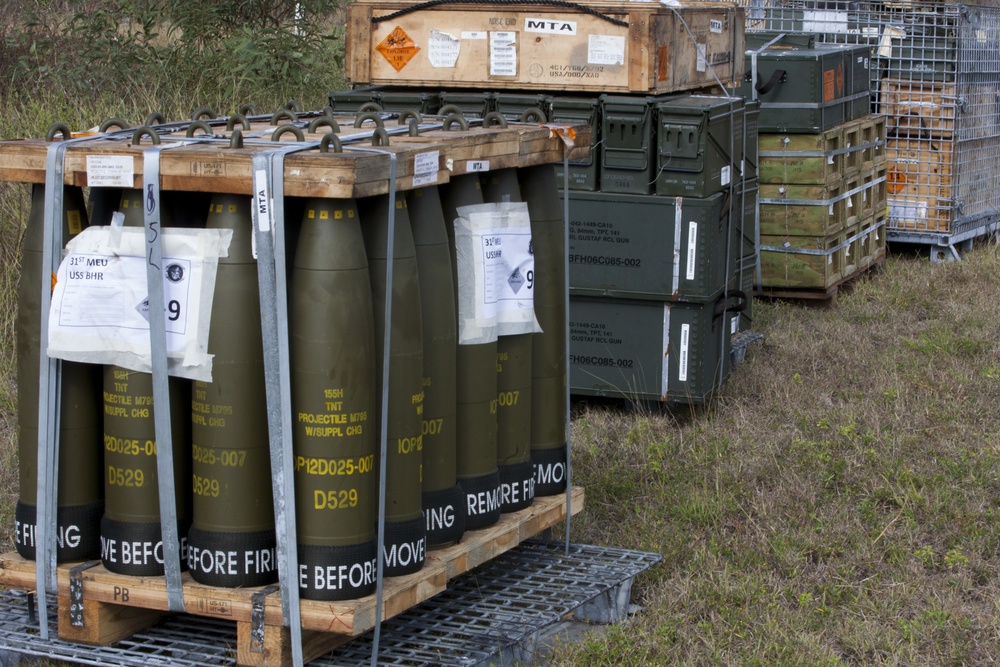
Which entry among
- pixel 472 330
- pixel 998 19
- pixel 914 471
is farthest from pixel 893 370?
pixel 998 19

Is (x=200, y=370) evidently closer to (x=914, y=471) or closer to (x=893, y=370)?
(x=914, y=471)

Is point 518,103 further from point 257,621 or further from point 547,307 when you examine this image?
point 257,621

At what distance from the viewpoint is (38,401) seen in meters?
3.98

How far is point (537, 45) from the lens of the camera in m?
6.88

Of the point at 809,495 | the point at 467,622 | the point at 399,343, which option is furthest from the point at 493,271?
the point at 809,495

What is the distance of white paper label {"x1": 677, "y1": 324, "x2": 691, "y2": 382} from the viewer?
6.81 meters

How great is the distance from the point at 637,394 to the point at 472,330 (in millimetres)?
2797

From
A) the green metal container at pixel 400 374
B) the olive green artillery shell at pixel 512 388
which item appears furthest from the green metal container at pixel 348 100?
the green metal container at pixel 400 374

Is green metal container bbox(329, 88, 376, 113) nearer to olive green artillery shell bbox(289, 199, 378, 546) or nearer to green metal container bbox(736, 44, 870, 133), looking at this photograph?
green metal container bbox(736, 44, 870, 133)

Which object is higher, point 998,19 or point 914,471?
point 998,19

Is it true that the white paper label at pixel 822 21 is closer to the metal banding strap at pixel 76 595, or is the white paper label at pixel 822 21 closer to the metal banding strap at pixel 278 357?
the metal banding strap at pixel 278 357

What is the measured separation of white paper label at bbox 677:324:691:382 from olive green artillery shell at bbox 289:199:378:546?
3.30m

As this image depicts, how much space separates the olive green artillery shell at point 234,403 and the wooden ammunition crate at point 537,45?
3.38 meters

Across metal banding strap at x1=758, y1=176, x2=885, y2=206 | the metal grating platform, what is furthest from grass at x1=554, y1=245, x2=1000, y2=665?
metal banding strap at x1=758, y1=176, x2=885, y2=206
